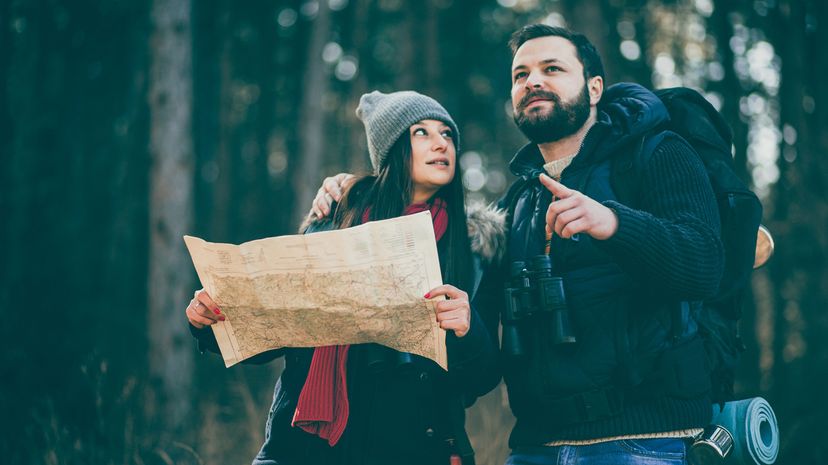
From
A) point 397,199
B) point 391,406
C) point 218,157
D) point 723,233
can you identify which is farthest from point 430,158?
point 218,157

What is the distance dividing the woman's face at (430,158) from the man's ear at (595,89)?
67 cm

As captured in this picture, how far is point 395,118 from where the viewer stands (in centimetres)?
342

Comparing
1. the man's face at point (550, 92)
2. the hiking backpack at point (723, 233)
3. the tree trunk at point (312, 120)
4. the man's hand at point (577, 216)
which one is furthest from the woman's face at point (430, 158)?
the tree trunk at point (312, 120)

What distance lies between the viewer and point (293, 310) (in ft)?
8.57

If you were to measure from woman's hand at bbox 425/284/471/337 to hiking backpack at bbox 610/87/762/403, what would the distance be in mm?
727

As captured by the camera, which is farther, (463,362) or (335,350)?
(335,350)

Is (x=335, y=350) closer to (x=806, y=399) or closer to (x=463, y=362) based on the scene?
(x=463, y=362)

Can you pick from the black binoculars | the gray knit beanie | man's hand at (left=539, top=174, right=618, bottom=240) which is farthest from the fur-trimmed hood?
man's hand at (left=539, top=174, right=618, bottom=240)

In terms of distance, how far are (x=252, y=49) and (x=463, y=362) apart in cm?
1742

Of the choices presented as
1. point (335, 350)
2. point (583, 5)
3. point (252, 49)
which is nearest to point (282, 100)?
point (252, 49)

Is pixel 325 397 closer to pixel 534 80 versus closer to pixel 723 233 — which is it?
pixel 534 80

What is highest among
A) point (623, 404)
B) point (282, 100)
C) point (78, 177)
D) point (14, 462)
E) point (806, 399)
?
point (282, 100)

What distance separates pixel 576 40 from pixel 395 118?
0.87 meters

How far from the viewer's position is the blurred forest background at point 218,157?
6.14 m
